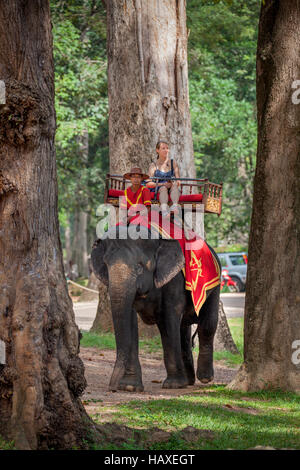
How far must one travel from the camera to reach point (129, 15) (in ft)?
50.8

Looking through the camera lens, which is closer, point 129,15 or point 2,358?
point 2,358

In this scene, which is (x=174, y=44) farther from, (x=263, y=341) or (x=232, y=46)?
(x=232, y=46)

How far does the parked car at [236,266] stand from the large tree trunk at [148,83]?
941 inches

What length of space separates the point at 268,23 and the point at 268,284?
10.1ft

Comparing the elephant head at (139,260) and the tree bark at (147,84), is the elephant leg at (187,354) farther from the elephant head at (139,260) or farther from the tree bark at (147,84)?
the tree bark at (147,84)

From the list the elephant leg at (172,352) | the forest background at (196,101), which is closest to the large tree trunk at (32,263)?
the elephant leg at (172,352)

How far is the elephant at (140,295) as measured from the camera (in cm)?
955

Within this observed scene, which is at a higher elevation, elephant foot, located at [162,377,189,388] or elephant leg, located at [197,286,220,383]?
elephant leg, located at [197,286,220,383]

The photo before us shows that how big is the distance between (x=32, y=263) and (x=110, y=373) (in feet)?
20.5

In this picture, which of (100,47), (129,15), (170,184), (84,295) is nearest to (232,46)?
(100,47)

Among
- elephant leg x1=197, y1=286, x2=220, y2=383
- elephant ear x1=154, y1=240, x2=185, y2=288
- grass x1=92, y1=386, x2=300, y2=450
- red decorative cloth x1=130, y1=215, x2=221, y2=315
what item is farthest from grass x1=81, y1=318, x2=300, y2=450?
elephant leg x1=197, y1=286, x2=220, y2=383

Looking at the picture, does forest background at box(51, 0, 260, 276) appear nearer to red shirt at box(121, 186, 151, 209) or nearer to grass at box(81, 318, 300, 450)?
red shirt at box(121, 186, 151, 209)

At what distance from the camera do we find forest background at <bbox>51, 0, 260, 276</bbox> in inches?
1099

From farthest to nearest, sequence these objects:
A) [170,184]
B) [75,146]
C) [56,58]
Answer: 1. [75,146]
2. [56,58]
3. [170,184]
